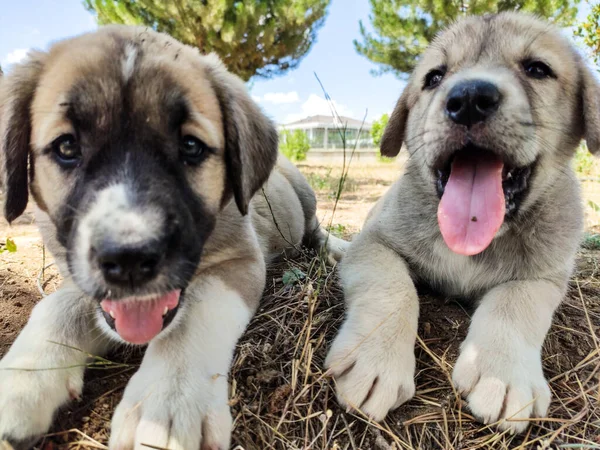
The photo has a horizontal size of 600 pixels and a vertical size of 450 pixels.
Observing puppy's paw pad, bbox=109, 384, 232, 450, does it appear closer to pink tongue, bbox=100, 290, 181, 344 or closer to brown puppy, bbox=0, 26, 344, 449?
brown puppy, bbox=0, 26, 344, 449

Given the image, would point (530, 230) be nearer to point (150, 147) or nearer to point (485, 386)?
point (485, 386)

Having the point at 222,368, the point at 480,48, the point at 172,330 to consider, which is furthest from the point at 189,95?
the point at 480,48

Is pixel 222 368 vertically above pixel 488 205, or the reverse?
pixel 488 205

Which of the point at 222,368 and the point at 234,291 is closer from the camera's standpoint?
the point at 222,368

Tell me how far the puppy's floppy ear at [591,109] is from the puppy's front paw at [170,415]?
2288 millimetres

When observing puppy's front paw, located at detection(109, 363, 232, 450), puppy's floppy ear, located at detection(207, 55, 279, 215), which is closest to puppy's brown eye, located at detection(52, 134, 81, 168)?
puppy's floppy ear, located at detection(207, 55, 279, 215)

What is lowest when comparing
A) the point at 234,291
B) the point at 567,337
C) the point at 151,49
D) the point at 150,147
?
the point at 567,337

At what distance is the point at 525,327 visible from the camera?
220 cm

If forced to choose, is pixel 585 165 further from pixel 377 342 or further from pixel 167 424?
pixel 167 424

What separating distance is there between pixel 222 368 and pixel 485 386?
1.04 m

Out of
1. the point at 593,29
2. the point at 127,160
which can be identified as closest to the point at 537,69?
the point at 127,160

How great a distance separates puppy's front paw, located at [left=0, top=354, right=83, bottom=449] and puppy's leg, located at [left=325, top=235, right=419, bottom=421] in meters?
1.04

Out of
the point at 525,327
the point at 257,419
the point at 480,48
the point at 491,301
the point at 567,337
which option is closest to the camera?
the point at 257,419

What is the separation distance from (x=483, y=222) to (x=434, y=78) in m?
1.08
